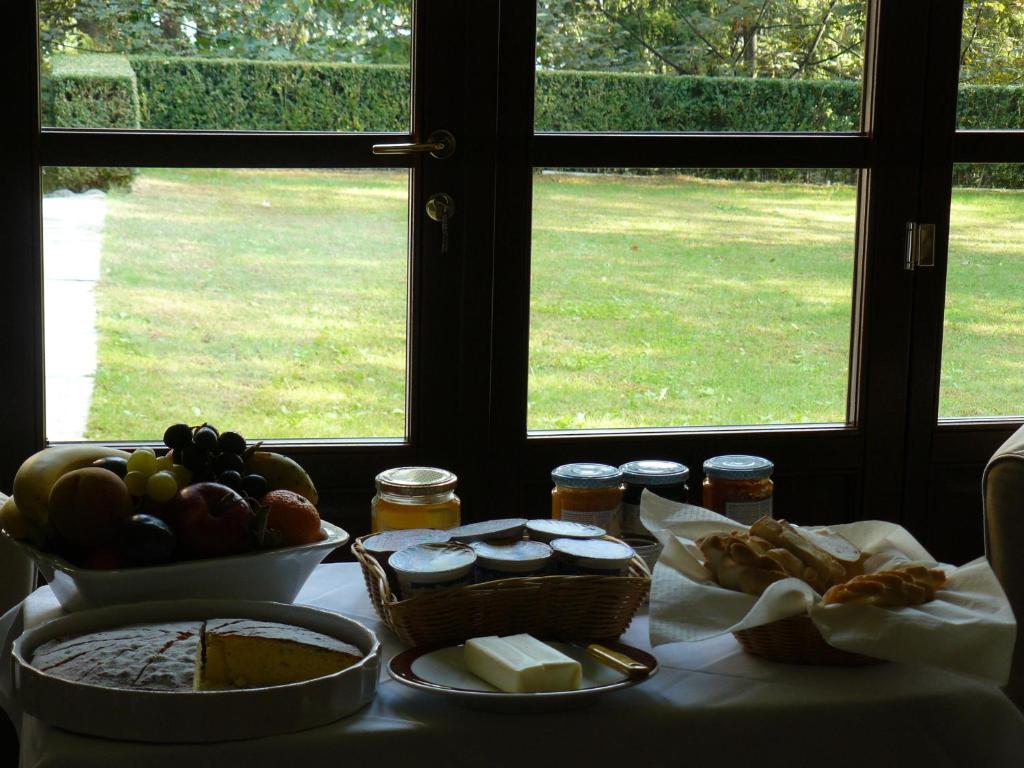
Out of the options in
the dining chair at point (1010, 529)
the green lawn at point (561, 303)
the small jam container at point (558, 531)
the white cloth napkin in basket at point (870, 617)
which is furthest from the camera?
the green lawn at point (561, 303)

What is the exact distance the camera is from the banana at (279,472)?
1.42 metres

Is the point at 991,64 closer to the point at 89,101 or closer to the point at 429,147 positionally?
the point at 429,147

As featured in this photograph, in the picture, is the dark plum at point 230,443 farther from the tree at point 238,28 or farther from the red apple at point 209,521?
the tree at point 238,28

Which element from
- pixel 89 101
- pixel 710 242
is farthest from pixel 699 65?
pixel 89 101

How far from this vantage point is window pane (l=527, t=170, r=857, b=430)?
2.40m

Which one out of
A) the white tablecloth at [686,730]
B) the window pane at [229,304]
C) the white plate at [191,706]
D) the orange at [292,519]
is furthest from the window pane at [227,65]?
the white plate at [191,706]

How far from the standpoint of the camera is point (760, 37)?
95.5 inches

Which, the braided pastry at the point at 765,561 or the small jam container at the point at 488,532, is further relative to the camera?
the small jam container at the point at 488,532

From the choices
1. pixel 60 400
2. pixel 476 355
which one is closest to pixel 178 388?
pixel 60 400

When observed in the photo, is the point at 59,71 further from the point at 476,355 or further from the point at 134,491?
the point at 134,491

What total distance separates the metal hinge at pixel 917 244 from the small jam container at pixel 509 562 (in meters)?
1.46

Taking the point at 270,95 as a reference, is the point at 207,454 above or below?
below

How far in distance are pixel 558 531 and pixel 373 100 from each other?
1.16 m

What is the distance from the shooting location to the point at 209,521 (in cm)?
127
